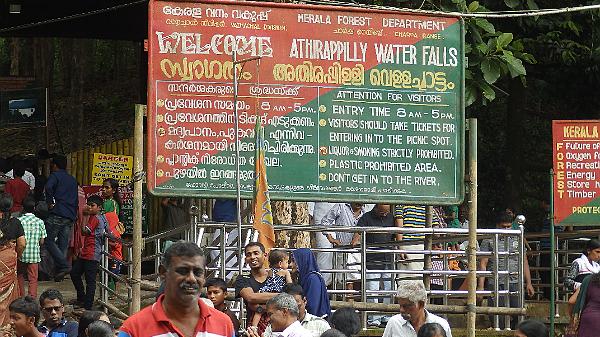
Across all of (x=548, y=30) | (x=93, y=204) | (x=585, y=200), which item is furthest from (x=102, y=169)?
(x=585, y=200)

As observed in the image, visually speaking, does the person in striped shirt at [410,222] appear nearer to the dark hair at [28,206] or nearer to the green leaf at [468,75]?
the green leaf at [468,75]

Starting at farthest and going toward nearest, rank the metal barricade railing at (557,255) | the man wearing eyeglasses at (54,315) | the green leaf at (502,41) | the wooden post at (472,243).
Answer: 1. the metal barricade railing at (557,255)
2. the green leaf at (502,41)
3. the wooden post at (472,243)
4. the man wearing eyeglasses at (54,315)

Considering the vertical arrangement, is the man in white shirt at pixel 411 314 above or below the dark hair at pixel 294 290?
below

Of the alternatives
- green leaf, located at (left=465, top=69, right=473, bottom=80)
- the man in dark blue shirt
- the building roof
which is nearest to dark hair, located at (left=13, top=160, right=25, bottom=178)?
the man in dark blue shirt

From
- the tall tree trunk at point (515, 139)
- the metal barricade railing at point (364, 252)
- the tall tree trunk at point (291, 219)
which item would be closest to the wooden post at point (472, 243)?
the metal barricade railing at point (364, 252)

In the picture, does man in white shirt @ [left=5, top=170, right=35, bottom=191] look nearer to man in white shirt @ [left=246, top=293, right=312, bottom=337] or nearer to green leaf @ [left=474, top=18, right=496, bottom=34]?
green leaf @ [left=474, top=18, right=496, bottom=34]

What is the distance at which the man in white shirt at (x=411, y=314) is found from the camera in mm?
10070

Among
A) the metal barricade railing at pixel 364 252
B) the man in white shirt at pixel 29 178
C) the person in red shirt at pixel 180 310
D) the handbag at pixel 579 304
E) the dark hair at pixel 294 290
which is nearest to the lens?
the person in red shirt at pixel 180 310

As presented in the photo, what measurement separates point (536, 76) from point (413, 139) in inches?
478

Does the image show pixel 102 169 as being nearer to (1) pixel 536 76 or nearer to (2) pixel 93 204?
(2) pixel 93 204

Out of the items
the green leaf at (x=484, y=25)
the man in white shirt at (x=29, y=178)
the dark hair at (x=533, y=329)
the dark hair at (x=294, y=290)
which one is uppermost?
the green leaf at (x=484, y=25)

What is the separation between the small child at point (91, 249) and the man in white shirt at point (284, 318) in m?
7.30

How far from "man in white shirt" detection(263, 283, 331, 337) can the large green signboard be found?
4.43ft

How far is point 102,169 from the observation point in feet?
69.9
